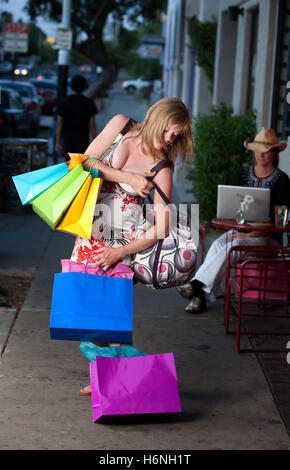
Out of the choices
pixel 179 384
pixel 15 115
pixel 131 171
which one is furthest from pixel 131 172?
pixel 15 115

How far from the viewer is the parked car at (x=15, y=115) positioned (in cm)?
1948

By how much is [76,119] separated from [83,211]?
760 centimetres

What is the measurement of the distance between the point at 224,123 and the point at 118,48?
201 feet

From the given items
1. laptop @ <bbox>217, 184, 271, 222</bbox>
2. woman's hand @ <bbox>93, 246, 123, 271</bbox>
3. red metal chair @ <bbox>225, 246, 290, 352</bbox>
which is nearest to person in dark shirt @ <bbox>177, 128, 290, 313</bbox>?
red metal chair @ <bbox>225, 246, 290, 352</bbox>

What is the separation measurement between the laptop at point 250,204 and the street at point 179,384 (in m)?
0.91

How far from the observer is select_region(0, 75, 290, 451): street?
13.3 ft

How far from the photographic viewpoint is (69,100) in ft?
37.1

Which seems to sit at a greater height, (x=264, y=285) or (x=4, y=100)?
(x=4, y=100)

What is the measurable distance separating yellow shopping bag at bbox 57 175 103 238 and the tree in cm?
2633

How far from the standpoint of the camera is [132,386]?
4191 mm

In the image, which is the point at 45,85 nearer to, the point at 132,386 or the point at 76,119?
the point at 76,119

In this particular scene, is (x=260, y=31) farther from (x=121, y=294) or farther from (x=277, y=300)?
(x=121, y=294)

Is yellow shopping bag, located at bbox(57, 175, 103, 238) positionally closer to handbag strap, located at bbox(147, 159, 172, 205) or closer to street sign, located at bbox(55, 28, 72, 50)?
handbag strap, located at bbox(147, 159, 172, 205)
